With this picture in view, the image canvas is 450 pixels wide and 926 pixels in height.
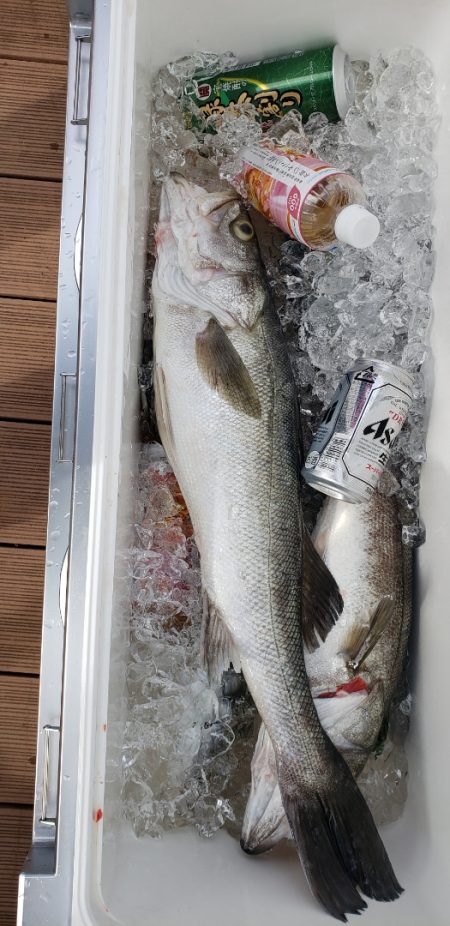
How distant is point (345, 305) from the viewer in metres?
1.16

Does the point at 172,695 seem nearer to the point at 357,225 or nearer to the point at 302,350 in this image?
the point at 302,350

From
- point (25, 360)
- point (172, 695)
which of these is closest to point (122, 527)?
point (172, 695)

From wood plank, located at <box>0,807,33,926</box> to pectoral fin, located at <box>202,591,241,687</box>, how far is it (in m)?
0.69

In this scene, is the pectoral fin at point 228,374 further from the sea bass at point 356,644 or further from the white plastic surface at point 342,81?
the white plastic surface at point 342,81

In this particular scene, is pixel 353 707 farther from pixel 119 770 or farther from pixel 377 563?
pixel 119 770

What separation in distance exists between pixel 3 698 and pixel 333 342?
Answer: 1.01 meters

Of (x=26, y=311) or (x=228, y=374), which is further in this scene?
(x=26, y=311)

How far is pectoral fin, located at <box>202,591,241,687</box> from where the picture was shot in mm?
1049

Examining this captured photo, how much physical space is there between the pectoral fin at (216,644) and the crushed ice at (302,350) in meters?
0.05

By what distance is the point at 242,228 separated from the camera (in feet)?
3.48

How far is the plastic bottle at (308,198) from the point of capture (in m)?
0.96

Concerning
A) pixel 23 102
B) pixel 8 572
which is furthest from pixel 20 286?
pixel 8 572

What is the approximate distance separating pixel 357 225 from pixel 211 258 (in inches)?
8.8

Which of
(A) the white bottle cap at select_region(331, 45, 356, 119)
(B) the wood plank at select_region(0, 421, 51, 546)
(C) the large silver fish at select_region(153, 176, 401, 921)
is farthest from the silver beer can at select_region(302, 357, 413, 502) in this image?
(B) the wood plank at select_region(0, 421, 51, 546)
